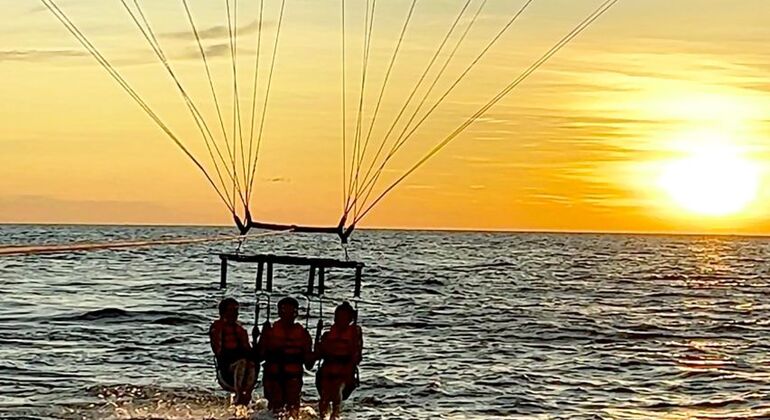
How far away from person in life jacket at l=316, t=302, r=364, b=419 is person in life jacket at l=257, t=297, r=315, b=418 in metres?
0.24

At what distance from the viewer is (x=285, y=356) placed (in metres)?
17.6

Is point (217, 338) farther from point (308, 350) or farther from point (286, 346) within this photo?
point (308, 350)

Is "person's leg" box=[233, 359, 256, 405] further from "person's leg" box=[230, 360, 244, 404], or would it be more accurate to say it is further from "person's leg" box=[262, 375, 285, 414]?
"person's leg" box=[262, 375, 285, 414]

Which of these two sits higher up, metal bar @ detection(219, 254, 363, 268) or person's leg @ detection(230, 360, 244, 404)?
metal bar @ detection(219, 254, 363, 268)

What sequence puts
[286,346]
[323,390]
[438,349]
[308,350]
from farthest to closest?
[438,349] < [323,390] < [308,350] < [286,346]

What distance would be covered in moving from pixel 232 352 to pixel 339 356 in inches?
66.6

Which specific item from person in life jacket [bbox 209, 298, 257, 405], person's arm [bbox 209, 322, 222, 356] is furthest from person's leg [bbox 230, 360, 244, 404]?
person's arm [bbox 209, 322, 222, 356]

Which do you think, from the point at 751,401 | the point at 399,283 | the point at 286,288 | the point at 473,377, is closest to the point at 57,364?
the point at 473,377

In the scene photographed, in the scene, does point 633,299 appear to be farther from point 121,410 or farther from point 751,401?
point 121,410

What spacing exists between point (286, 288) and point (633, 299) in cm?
1510

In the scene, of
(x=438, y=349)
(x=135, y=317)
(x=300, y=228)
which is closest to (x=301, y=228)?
(x=300, y=228)

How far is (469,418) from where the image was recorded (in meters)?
21.3

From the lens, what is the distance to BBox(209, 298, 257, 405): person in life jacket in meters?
17.9

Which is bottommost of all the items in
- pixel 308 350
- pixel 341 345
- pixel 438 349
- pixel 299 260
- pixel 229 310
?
pixel 438 349
